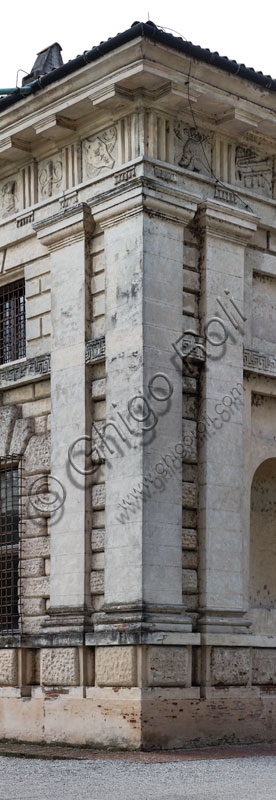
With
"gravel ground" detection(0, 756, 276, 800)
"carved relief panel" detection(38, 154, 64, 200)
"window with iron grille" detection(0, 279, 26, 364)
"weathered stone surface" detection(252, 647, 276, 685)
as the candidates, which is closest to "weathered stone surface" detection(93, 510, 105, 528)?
"weathered stone surface" detection(252, 647, 276, 685)

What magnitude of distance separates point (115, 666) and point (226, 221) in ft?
21.8

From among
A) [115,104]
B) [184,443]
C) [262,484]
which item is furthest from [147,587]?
[115,104]

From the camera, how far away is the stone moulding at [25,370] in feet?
64.0

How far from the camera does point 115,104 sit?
18.4 metres

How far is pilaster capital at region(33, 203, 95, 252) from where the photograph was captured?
18797mm

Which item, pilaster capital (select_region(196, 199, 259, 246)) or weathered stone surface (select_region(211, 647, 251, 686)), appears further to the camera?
pilaster capital (select_region(196, 199, 259, 246))

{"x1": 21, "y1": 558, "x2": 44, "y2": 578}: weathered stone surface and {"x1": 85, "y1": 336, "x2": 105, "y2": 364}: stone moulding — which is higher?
{"x1": 85, "y1": 336, "x2": 105, "y2": 364}: stone moulding

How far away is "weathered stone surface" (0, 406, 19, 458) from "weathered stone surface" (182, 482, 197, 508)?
11.8 feet

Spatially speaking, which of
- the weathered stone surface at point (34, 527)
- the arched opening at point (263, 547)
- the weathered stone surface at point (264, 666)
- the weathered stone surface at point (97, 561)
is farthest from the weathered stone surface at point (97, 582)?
the arched opening at point (263, 547)

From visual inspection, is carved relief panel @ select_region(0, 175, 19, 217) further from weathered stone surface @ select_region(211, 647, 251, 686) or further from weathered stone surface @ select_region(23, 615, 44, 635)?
weathered stone surface @ select_region(211, 647, 251, 686)

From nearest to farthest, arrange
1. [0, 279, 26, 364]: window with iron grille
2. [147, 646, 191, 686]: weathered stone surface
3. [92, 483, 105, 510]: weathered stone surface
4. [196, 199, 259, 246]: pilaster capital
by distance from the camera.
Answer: [147, 646, 191, 686]: weathered stone surface
[92, 483, 105, 510]: weathered stone surface
[196, 199, 259, 246]: pilaster capital
[0, 279, 26, 364]: window with iron grille

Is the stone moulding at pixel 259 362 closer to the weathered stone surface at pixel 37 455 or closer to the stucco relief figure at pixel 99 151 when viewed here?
the weathered stone surface at pixel 37 455

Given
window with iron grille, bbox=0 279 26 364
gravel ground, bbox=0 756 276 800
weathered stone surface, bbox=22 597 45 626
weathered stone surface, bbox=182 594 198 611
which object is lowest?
gravel ground, bbox=0 756 276 800

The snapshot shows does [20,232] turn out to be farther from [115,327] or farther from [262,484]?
[262,484]
